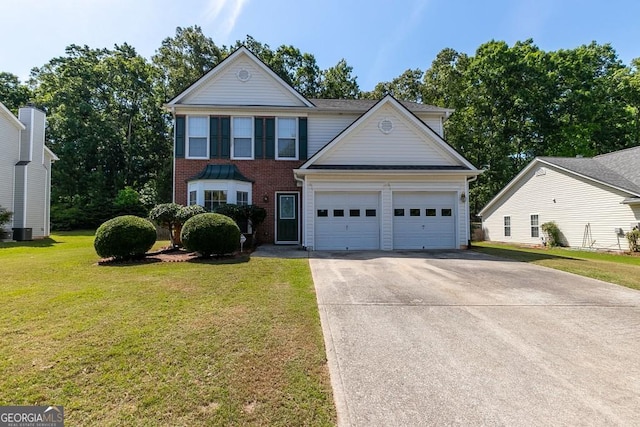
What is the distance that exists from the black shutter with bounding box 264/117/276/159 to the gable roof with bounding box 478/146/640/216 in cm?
1637

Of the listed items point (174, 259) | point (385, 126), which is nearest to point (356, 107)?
point (385, 126)

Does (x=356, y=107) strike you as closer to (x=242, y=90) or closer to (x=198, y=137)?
(x=242, y=90)

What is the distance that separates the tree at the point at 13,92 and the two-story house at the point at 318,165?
29.3m

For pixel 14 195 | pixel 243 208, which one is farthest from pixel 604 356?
pixel 14 195

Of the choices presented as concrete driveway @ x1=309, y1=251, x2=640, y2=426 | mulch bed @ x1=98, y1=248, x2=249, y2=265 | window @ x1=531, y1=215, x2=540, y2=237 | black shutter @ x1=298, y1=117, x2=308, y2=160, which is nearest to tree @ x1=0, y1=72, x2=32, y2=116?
black shutter @ x1=298, y1=117, x2=308, y2=160

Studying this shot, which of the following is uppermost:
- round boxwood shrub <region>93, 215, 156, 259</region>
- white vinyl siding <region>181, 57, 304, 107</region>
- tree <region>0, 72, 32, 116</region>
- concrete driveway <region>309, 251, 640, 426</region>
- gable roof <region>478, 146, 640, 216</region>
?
tree <region>0, 72, 32, 116</region>

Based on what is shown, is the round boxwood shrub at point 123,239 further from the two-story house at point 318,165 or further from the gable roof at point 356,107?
the gable roof at point 356,107

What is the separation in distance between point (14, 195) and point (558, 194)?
30.3 metres

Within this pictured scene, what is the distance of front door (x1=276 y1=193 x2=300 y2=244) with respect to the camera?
15.4 m

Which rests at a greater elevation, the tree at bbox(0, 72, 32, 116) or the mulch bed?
the tree at bbox(0, 72, 32, 116)

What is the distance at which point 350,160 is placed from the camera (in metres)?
13.7

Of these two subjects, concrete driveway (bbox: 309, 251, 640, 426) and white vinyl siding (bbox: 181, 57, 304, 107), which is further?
white vinyl siding (bbox: 181, 57, 304, 107)

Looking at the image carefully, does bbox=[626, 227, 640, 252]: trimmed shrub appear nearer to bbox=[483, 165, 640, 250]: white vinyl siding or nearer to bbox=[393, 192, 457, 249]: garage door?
bbox=[483, 165, 640, 250]: white vinyl siding

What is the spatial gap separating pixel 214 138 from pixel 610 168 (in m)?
22.1
